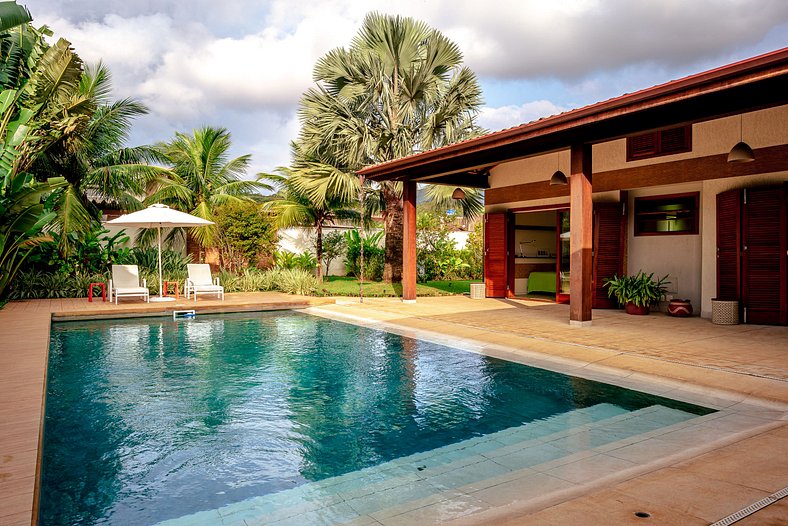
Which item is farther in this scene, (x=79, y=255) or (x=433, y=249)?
(x=433, y=249)

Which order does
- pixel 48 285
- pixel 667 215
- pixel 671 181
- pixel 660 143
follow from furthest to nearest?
pixel 48 285 < pixel 667 215 < pixel 660 143 < pixel 671 181

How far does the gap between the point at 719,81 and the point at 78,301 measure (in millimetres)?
13520

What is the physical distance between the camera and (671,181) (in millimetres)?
10578

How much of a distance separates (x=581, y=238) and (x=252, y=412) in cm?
626

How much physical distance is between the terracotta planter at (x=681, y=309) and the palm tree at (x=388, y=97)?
23.5ft

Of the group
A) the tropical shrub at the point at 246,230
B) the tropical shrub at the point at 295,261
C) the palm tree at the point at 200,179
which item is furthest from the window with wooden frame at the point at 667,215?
the palm tree at the point at 200,179

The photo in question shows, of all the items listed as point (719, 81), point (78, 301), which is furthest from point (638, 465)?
point (78, 301)

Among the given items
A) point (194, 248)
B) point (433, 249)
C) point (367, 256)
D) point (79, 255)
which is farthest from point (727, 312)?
point (194, 248)

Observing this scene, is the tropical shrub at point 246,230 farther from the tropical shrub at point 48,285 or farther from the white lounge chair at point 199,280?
the tropical shrub at point 48,285

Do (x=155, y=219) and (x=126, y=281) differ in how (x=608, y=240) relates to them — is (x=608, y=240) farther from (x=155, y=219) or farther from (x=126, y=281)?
(x=126, y=281)

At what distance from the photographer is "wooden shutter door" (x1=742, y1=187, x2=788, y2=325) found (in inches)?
351

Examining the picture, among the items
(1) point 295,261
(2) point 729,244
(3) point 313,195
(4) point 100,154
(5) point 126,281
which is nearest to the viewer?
(2) point 729,244

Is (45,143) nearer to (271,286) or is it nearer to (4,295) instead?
(4,295)

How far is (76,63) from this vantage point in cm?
1352
